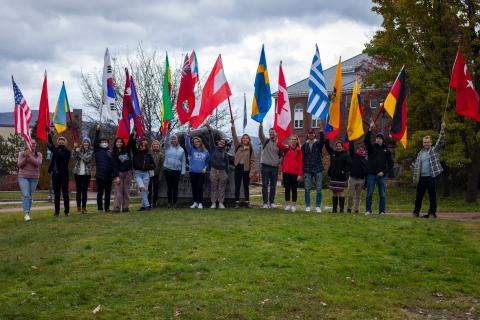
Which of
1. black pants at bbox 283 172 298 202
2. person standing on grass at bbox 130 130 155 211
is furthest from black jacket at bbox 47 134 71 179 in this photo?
black pants at bbox 283 172 298 202

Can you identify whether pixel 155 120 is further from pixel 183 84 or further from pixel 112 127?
pixel 183 84

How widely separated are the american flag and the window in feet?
146

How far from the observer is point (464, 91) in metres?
12.8

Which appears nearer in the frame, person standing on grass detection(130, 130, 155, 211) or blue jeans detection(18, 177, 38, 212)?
blue jeans detection(18, 177, 38, 212)

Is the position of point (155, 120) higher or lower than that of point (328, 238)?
higher

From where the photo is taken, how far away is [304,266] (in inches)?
302

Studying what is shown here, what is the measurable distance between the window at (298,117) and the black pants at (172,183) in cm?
4266

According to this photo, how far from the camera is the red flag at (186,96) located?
570 inches

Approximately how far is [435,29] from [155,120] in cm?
1492

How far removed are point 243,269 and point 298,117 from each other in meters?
50.3

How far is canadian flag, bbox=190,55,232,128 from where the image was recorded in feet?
45.9

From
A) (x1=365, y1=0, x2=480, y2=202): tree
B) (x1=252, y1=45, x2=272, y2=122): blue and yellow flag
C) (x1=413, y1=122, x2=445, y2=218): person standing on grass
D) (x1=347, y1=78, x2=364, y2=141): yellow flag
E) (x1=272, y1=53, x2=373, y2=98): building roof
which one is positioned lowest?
(x1=413, y1=122, x2=445, y2=218): person standing on grass

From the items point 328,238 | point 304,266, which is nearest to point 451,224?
point 328,238

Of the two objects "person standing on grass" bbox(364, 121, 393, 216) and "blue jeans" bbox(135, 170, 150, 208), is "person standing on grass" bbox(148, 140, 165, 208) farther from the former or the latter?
"person standing on grass" bbox(364, 121, 393, 216)
